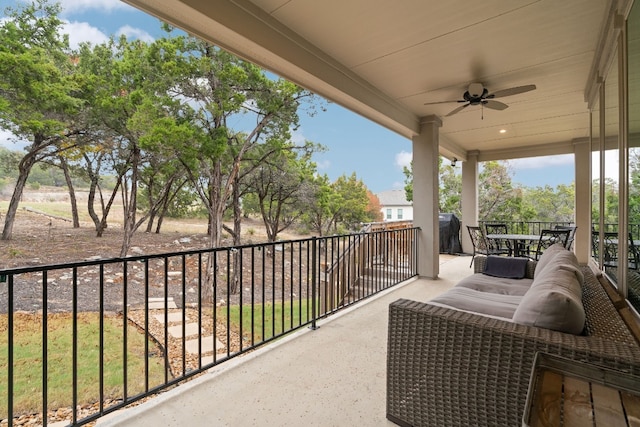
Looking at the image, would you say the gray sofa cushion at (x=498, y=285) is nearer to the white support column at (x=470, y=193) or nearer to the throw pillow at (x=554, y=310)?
the throw pillow at (x=554, y=310)

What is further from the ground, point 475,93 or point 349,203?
point 475,93

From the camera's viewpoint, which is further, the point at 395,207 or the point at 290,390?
the point at 395,207

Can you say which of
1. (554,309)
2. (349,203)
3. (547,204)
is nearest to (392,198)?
(349,203)

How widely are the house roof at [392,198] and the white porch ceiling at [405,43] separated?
2191cm

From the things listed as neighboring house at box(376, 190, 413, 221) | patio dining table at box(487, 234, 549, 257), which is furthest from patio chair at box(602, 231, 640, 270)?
neighboring house at box(376, 190, 413, 221)

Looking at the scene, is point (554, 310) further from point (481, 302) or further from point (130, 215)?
point (130, 215)

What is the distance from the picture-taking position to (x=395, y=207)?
25703 mm

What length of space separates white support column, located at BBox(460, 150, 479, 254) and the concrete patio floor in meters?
6.13

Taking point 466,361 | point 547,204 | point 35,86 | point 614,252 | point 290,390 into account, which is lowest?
point 290,390

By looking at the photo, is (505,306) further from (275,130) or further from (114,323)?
(275,130)

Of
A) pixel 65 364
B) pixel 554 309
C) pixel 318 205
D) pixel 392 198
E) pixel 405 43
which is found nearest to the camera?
pixel 554 309

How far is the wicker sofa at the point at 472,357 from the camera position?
114cm

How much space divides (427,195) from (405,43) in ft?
8.58

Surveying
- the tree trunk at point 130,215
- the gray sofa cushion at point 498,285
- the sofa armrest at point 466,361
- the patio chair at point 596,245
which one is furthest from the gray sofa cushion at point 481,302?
the tree trunk at point 130,215
